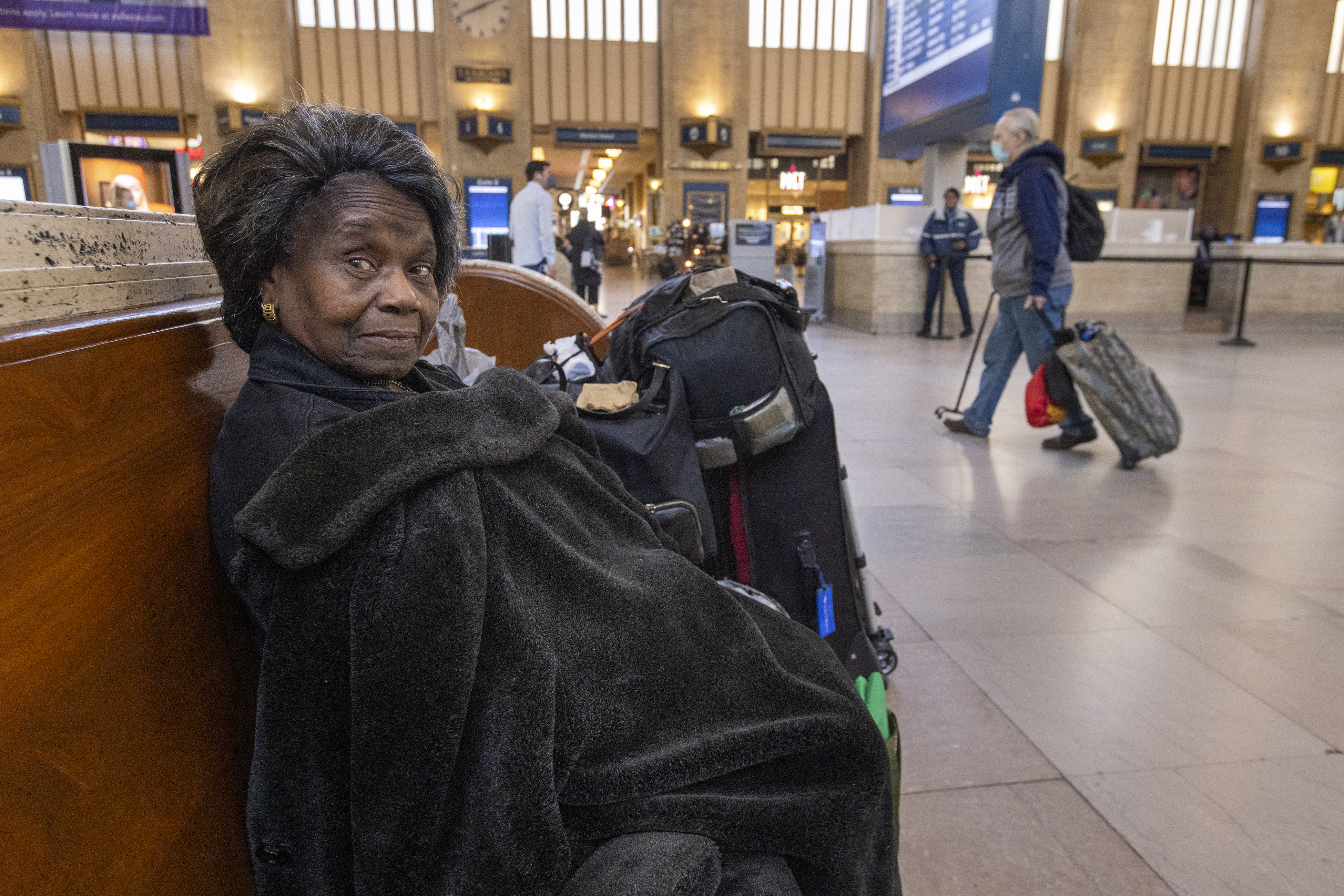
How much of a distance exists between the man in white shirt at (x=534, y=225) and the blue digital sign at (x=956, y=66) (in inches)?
180

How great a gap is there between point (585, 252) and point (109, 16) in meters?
5.77

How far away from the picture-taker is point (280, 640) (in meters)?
0.82

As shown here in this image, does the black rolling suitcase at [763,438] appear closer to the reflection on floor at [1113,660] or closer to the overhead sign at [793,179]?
the reflection on floor at [1113,660]

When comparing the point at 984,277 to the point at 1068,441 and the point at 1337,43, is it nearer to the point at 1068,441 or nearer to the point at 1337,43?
the point at 1068,441

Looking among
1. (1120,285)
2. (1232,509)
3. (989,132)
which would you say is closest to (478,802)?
(1232,509)

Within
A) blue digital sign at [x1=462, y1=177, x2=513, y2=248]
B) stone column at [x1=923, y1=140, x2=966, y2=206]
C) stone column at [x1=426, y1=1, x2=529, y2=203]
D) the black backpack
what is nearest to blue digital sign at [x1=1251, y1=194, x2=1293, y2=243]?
stone column at [x1=923, y1=140, x2=966, y2=206]

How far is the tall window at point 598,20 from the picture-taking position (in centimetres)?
1780

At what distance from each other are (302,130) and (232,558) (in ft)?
1.79

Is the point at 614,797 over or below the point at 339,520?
below

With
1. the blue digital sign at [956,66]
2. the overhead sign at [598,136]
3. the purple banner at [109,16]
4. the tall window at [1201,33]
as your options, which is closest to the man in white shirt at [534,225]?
the purple banner at [109,16]

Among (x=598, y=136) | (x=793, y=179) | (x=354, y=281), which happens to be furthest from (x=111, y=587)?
(x=793, y=179)

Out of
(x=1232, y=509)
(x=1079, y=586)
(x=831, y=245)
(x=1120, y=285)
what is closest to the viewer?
(x=1079, y=586)

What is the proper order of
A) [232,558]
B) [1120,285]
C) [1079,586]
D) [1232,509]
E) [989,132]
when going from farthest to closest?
[1120,285] < [989,132] < [1232,509] < [1079,586] < [232,558]

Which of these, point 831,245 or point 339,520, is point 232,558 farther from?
point 831,245
